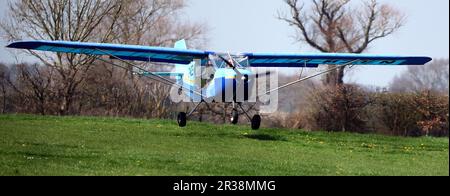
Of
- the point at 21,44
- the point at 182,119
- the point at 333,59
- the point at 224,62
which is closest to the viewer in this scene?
the point at 21,44

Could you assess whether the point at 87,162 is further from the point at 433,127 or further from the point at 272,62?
the point at 433,127

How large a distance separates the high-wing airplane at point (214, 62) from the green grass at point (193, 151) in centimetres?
118

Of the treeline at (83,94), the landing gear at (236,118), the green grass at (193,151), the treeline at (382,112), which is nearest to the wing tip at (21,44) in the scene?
the green grass at (193,151)

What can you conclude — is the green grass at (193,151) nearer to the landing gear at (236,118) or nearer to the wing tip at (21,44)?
the landing gear at (236,118)

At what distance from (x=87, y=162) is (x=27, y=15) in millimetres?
24662

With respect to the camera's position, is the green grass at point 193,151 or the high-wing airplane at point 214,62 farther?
the high-wing airplane at point 214,62

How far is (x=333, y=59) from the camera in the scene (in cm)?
2277

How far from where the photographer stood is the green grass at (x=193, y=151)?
486 inches

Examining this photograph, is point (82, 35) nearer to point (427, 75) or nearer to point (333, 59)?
point (333, 59)

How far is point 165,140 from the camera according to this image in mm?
18234

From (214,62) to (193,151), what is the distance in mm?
4953

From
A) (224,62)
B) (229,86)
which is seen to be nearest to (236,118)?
(229,86)
